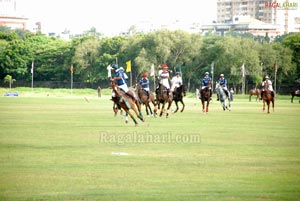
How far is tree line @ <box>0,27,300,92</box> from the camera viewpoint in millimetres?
121500

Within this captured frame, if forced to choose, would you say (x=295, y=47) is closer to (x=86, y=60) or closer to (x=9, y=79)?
(x=86, y=60)

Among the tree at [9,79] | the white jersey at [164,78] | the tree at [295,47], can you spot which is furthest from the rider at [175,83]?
the tree at [9,79]

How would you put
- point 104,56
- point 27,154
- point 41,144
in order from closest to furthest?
point 27,154, point 41,144, point 104,56

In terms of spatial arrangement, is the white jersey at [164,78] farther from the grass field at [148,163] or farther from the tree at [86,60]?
the tree at [86,60]

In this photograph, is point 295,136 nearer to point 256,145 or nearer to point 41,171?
point 256,145

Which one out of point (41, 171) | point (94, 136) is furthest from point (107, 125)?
point (41, 171)

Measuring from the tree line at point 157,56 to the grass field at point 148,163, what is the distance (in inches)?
3480

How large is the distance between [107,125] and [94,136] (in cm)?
538

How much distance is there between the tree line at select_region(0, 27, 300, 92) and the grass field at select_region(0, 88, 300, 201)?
3480 inches

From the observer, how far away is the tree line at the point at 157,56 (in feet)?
399

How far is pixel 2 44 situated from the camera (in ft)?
476

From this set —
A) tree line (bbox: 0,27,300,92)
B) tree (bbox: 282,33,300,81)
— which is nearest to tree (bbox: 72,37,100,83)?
tree line (bbox: 0,27,300,92)

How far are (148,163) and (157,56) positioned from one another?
112 metres

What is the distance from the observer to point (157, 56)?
431ft
